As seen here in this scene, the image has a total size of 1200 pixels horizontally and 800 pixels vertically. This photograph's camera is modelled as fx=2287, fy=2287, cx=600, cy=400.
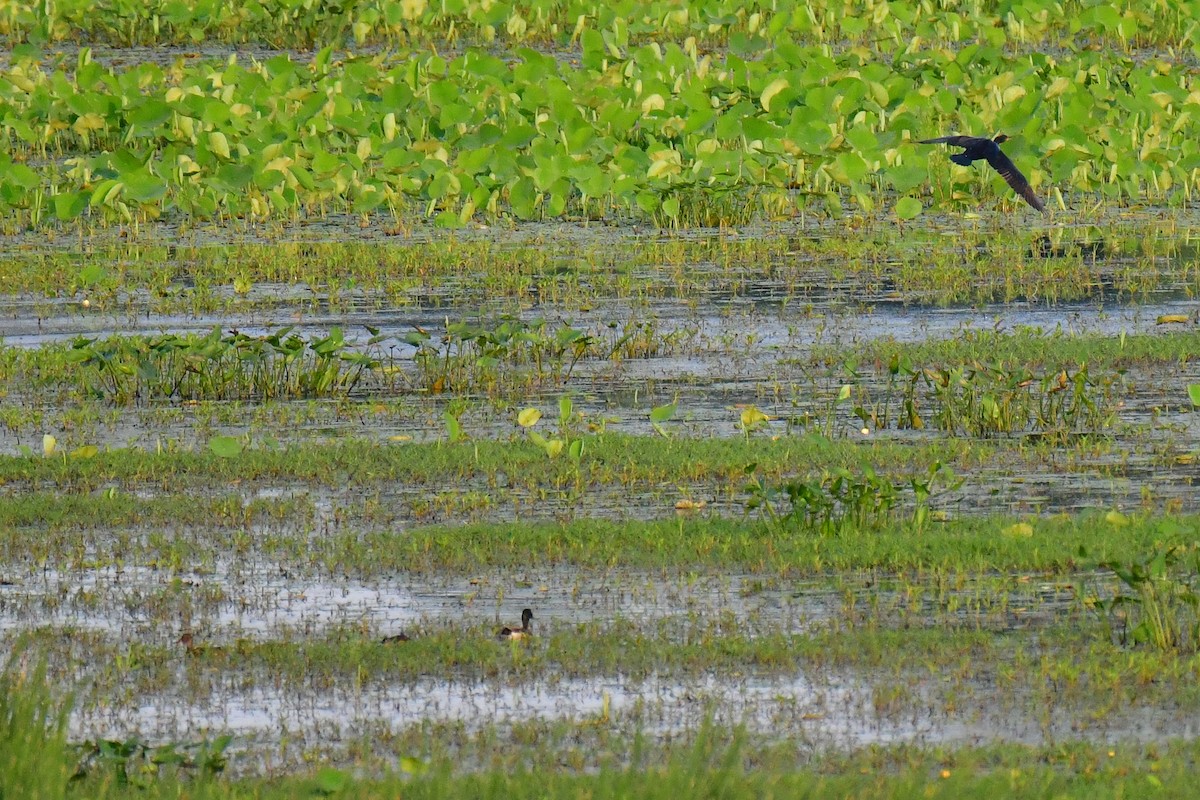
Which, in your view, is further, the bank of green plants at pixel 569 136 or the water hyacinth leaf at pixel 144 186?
the bank of green plants at pixel 569 136

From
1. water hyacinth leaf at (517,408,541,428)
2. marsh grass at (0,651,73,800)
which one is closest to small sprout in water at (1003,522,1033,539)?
water hyacinth leaf at (517,408,541,428)

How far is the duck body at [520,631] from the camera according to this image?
18.6 ft

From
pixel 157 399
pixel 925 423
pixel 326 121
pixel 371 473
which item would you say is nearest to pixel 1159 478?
pixel 925 423

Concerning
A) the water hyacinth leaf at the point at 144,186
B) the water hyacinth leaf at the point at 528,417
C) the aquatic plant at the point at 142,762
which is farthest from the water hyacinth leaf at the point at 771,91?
the aquatic plant at the point at 142,762

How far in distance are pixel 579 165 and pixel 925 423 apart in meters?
5.48

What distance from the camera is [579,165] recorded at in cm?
1341

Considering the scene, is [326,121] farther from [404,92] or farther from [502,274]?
[502,274]

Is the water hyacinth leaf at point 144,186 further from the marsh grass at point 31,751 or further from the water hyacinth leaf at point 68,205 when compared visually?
the marsh grass at point 31,751

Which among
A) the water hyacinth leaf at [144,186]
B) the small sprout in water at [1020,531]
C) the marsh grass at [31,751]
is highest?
the marsh grass at [31,751]

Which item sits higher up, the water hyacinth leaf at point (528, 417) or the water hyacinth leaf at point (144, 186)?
the water hyacinth leaf at point (528, 417)

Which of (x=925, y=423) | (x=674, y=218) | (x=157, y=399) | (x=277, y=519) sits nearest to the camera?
(x=277, y=519)

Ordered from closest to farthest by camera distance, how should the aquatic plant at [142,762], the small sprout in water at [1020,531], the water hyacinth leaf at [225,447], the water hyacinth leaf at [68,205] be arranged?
the aquatic plant at [142,762]
the small sprout in water at [1020,531]
the water hyacinth leaf at [225,447]
the water hyacinth leaf at [68,205]

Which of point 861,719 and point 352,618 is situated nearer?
point 861,719

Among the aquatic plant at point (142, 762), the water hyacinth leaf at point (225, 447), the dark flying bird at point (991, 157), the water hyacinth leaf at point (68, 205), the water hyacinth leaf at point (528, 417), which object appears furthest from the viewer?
the water hyacinth leaf at point (68, 205)
